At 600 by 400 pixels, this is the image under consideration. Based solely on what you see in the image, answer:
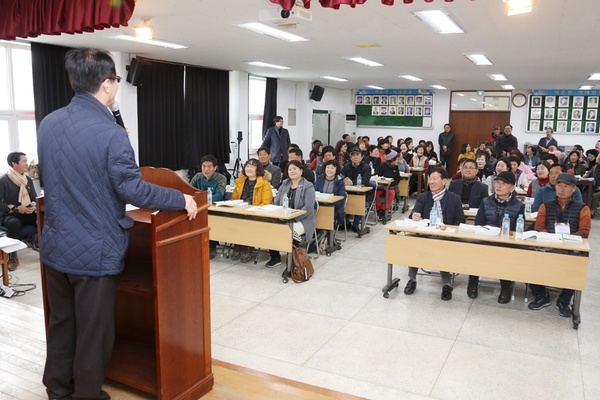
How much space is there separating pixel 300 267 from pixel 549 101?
40.8ft

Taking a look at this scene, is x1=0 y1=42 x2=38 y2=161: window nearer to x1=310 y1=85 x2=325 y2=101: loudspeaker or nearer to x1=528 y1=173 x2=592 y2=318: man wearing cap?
x1=528 y1=173 x2=592 y2=318: man wearing cap

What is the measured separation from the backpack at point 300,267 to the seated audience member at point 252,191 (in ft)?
3.09

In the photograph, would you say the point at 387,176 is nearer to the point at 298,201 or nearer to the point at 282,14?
the point at 298,201

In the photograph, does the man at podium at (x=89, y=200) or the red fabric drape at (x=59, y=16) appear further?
the red fabric drape at (x=59, y=16)

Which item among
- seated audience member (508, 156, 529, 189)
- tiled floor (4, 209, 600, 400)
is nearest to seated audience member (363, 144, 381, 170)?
seated audience member (508, 156, 529, 189)

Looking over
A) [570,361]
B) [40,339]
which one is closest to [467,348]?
[570,361]

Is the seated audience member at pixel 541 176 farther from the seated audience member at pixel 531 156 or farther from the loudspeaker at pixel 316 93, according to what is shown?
Result: the loudspeaker at pixel 316 93

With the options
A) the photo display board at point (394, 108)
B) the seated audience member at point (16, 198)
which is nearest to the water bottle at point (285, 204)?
the seated audience member at point (16, 198)

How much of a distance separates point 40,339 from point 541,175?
6.22 meters

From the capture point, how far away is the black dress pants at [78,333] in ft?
6.97

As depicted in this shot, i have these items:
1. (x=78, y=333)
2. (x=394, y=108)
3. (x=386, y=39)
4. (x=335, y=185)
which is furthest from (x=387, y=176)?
(x=394, y=108)

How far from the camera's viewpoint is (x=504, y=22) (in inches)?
211

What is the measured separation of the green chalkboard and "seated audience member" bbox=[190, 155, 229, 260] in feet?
36.4

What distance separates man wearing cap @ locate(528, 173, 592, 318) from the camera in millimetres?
4578
